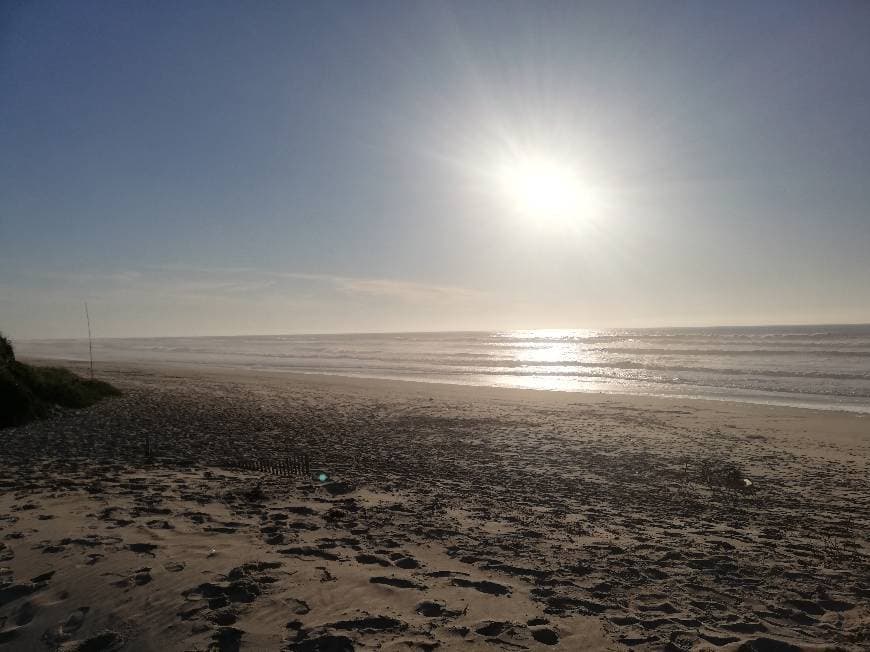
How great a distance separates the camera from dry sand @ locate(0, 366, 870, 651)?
4.20 m

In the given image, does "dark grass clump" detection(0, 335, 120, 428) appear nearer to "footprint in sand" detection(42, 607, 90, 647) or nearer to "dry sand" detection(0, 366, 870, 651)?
"dry sand" detection(0, 366, 870, 651)

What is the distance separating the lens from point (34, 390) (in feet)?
52.0

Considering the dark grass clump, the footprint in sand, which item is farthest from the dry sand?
the dark grass clump

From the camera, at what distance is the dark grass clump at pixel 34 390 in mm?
13836

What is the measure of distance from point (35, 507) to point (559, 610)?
261 inches

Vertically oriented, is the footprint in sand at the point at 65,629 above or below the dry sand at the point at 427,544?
above

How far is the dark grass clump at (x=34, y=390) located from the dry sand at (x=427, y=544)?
855 millimetres


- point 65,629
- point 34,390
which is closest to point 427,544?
point 65,629

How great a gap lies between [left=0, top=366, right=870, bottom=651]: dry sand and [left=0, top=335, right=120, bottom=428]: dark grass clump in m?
0.85

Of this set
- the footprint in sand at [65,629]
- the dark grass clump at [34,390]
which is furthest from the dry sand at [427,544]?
the dark grass clump at [34,390]

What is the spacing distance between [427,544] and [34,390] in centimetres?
1571

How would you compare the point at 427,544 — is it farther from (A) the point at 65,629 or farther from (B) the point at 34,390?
(B) the point at 34,390

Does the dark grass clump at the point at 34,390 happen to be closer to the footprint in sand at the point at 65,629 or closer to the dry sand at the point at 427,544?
the dry sand at the point at 427,544

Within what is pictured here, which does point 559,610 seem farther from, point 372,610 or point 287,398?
point 287,398
